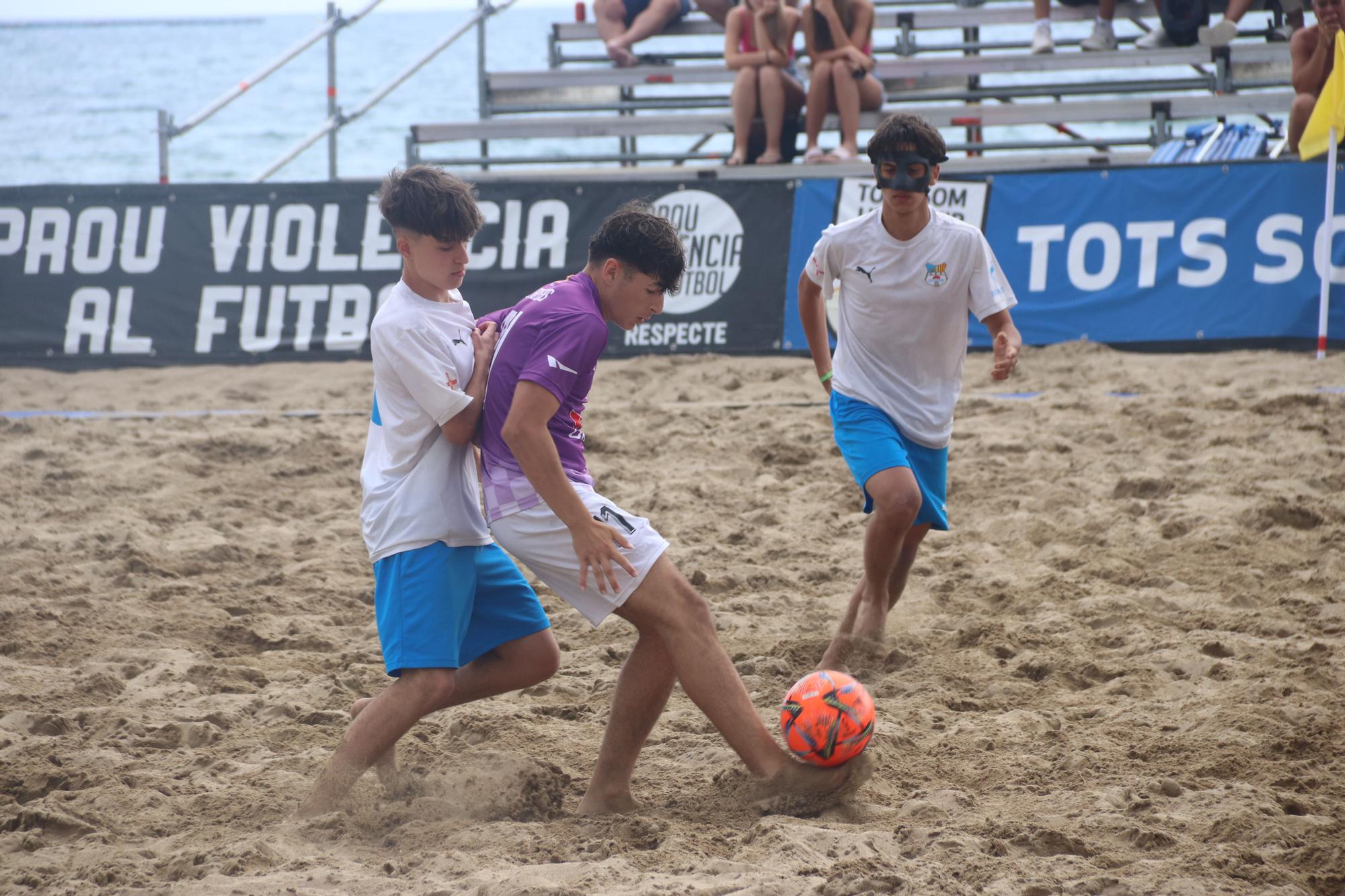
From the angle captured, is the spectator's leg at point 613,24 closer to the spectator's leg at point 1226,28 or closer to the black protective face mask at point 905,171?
the spectator's leg at point 1226,28

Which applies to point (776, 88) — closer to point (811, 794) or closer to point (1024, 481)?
point (1024, 481)

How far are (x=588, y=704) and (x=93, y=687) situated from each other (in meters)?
1.68

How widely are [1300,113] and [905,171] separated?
6.26 m

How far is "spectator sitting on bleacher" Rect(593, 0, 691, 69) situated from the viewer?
11.9m

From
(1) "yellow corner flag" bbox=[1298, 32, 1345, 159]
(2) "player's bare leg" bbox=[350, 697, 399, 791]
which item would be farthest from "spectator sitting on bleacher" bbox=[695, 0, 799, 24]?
(2) "player's bare leg" bbox=[350, 697, 399, 791]

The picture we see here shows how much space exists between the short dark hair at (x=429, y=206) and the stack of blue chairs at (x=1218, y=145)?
771 cm

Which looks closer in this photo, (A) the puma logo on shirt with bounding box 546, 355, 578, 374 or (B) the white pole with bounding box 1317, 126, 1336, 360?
(A) the puma logo on shirt with bounding box 546, 355, 578, 374

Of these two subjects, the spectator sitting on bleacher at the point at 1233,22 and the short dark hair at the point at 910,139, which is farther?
the spectator sitting on bleacher at the point at 1233,22

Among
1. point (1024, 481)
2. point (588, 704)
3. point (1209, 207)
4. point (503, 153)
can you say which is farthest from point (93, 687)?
point (503, 153)

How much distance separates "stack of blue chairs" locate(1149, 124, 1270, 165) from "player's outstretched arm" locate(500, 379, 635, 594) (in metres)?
7.88

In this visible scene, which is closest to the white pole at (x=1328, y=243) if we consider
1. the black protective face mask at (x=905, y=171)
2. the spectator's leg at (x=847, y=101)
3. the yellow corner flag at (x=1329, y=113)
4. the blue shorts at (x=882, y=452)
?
the yellow corner flag at (x=1329, y=113)

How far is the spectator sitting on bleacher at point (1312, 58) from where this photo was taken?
8.57 m

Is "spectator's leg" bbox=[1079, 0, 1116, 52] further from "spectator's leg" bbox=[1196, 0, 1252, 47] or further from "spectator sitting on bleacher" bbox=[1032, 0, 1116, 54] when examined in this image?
"spectator's leg" bbox=[1196, 0, 1252, 47]

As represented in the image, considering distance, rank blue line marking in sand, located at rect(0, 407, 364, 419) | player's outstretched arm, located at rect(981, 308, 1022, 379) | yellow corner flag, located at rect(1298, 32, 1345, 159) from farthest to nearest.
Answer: yellow corner flag, located at rect(1298, 32, 1345, 159) < blue line marking in sand, located at rect(0, 407, 364, 419) < player's outstretched arm, located at rect(981, 308, 1022, 379)
